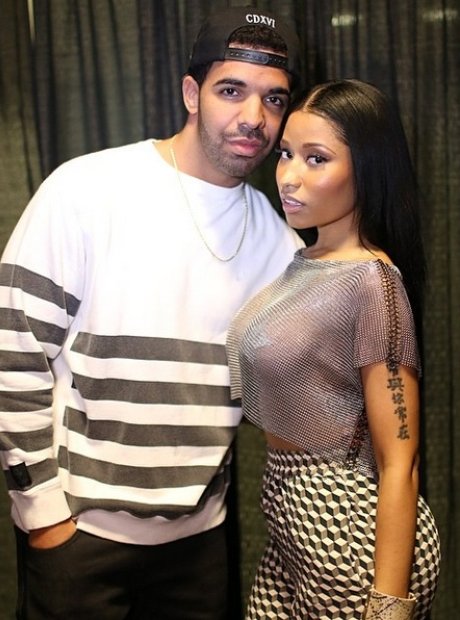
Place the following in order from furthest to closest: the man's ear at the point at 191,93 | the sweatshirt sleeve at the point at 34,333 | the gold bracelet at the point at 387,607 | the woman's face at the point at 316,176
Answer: the man's ear at the point at 191,93 → the sweatshirt sleeve at the point at 34,333 → the woman's face at the point at 316,176 → the gold bracelet at the point at 387,607

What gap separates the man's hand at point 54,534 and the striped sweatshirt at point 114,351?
22mm

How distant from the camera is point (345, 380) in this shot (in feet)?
3.97

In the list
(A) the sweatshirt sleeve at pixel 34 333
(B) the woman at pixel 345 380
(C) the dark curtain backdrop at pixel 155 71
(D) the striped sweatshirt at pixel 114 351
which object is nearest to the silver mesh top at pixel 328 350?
(B) the woman at pixel 345 380

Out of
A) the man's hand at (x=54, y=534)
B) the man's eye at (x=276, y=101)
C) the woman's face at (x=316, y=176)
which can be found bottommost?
the man's hand at (x=54, y=534)

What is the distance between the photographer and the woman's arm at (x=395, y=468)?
1.13 metres

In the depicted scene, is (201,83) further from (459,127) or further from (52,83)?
(459,127)

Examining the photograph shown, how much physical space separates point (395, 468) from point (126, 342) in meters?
0.58

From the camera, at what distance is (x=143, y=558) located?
1.46m

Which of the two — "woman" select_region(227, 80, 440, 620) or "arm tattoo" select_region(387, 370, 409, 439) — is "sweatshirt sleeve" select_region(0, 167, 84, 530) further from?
"arm tattoo" select_region(387, 370, 409, 439)

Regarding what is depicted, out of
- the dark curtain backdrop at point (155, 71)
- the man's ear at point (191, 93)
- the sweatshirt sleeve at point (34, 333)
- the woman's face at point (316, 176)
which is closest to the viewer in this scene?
the woman's face at point (316, 176)

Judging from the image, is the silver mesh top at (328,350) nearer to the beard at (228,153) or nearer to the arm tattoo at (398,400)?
the arm tattoo at (398,400)

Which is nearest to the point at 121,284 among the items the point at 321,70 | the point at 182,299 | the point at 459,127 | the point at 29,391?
the point at 182,299

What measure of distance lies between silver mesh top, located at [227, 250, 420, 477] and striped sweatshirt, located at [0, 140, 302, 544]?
18cm

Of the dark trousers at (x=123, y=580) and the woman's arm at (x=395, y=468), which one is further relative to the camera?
the dark trousers at (x=123, y=580)
